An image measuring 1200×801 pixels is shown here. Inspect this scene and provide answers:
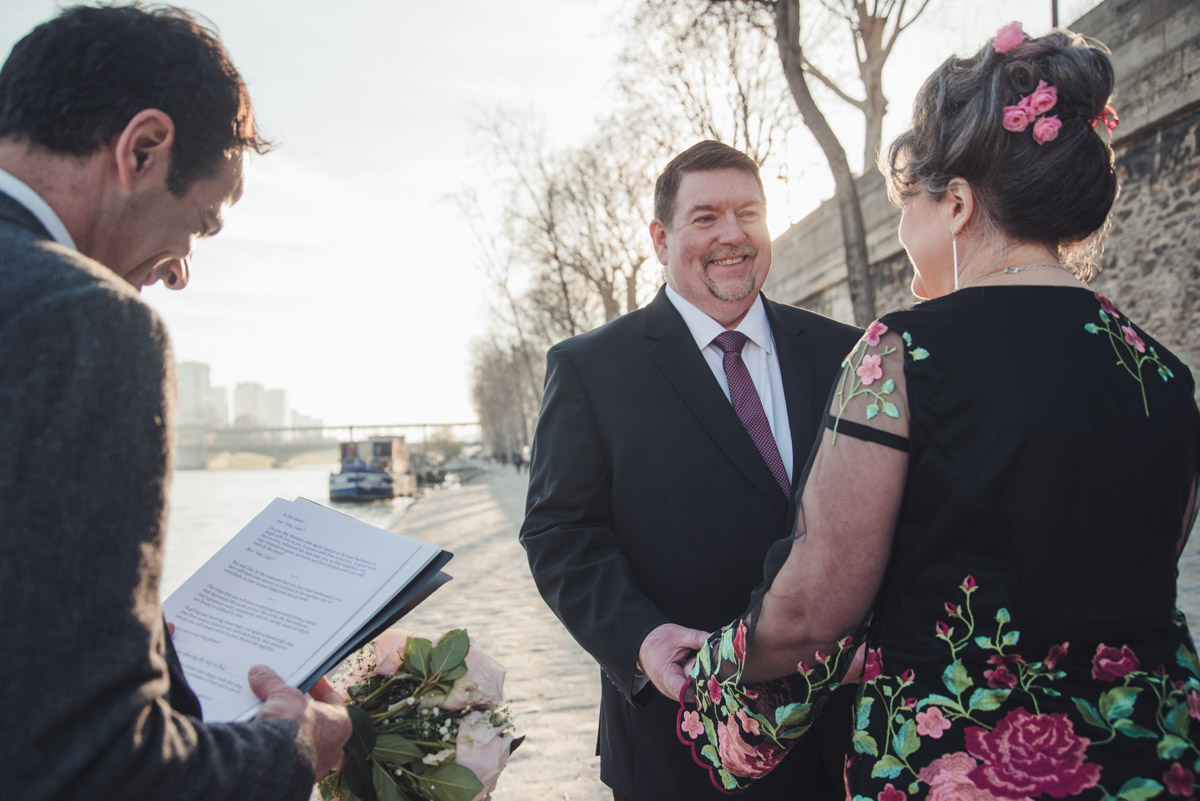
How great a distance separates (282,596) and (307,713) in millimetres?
288

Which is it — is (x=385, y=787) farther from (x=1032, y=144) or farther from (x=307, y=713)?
(x=1032, y=144)

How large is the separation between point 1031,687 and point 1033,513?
0.89 feet

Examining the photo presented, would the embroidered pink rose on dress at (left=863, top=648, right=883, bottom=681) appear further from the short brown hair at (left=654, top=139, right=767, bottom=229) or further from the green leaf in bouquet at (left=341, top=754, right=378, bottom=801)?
the short brown hair at (left=654, top=139, right=767, bottom=229)

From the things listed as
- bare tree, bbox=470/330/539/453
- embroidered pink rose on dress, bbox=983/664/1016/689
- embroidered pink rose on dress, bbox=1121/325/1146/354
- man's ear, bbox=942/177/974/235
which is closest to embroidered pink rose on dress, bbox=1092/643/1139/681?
embroidered pink rose on dress, bbox=983/664/1016/689

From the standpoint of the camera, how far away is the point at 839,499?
1400mm

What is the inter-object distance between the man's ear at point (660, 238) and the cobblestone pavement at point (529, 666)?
1.45 metres

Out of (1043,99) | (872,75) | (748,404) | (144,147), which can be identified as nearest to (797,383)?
(748,404)

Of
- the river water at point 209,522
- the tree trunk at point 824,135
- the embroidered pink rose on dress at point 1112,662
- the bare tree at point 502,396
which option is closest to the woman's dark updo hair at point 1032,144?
the embroidered pink rose on dress at point 1112,662

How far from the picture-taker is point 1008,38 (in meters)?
1.51

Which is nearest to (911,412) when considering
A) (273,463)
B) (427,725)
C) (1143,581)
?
(1143,581)

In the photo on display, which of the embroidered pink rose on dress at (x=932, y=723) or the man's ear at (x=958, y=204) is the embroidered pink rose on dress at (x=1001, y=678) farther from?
the man's ear at (x=958, y=204)

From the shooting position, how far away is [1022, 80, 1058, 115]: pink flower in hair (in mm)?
1429

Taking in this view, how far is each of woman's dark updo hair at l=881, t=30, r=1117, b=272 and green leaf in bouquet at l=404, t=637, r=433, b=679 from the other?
145cm

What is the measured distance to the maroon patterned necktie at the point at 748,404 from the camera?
2.34m
